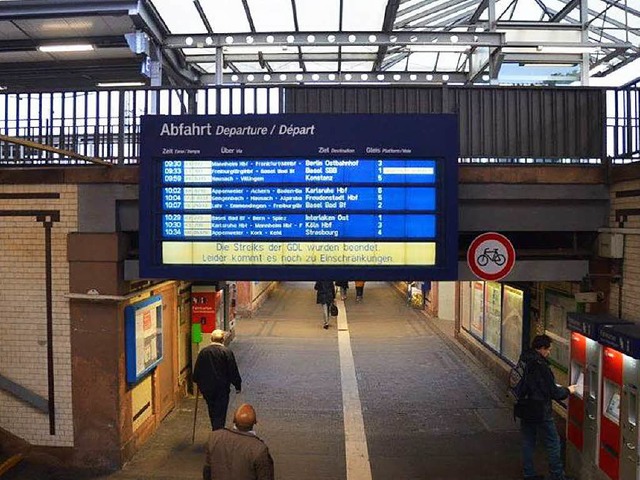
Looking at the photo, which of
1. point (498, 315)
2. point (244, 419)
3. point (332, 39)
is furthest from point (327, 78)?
point (244, 419)

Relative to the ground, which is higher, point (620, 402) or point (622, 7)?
point (622, 7)

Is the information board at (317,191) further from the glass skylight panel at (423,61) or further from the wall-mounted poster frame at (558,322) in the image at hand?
the glass skylight panel at (423,61)

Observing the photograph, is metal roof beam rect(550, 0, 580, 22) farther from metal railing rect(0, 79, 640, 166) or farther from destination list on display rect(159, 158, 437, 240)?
destination list on display rect(159, 158, 437, 240)

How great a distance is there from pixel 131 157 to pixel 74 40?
574 cm

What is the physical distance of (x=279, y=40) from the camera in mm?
11266

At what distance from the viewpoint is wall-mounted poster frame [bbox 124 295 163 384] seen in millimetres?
6996

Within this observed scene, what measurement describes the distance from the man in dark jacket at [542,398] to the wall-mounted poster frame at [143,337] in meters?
4.55

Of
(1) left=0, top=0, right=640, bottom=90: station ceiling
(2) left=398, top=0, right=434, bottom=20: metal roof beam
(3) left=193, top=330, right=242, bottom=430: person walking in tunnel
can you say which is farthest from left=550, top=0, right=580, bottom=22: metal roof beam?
(3) left=193, top=330, right=242, bottom=430: person walking in tunnel

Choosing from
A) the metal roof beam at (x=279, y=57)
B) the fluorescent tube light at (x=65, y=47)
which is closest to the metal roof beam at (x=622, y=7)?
the metal roof beam at (x=279, y=57)

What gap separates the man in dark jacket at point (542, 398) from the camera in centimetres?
609

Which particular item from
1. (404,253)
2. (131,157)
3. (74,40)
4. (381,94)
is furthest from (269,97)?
(74,40)

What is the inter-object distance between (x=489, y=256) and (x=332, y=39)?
265 inches

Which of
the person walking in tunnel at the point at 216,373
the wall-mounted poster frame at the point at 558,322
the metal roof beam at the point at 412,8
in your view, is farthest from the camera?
the metal roof beam at the point at 412,8

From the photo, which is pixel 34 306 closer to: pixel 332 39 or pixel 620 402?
pixel 620 402
